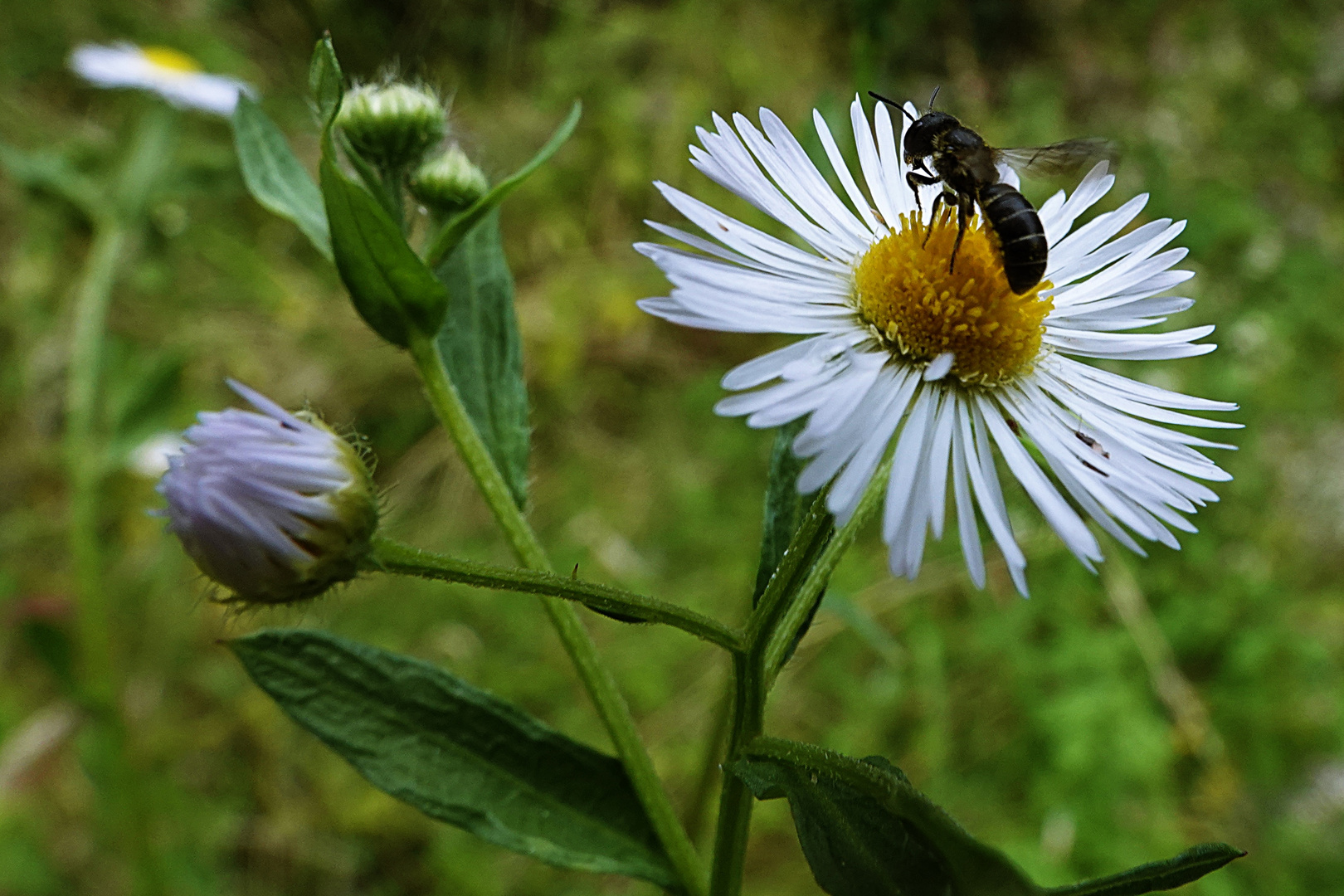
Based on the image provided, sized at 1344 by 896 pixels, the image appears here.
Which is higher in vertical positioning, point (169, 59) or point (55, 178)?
point (169, 59)

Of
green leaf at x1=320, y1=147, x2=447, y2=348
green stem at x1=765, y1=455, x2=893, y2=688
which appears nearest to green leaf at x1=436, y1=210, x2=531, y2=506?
green leaf at x1=320, y1=147, x2=447, y2=348

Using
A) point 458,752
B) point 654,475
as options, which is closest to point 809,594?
point 458,752

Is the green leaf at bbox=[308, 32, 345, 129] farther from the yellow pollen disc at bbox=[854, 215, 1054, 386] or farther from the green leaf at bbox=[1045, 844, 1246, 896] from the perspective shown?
the green leaf at bbox=[1045, 844, 1246, 896]

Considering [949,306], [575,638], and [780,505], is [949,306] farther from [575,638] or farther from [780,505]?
[575,638]

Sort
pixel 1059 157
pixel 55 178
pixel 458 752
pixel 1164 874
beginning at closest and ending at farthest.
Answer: pixel 1164 874
pixel 458 752
pixel 1059 157
pixel 55 178

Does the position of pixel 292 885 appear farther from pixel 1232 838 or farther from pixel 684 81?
pixel 684 81

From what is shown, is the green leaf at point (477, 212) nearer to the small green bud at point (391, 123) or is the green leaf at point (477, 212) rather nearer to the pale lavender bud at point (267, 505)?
the small green bud at point (391, 123)

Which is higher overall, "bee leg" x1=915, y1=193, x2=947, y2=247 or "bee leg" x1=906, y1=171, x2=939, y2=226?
"bee leg" x1=906, y1=171, x2=939, y2=226
